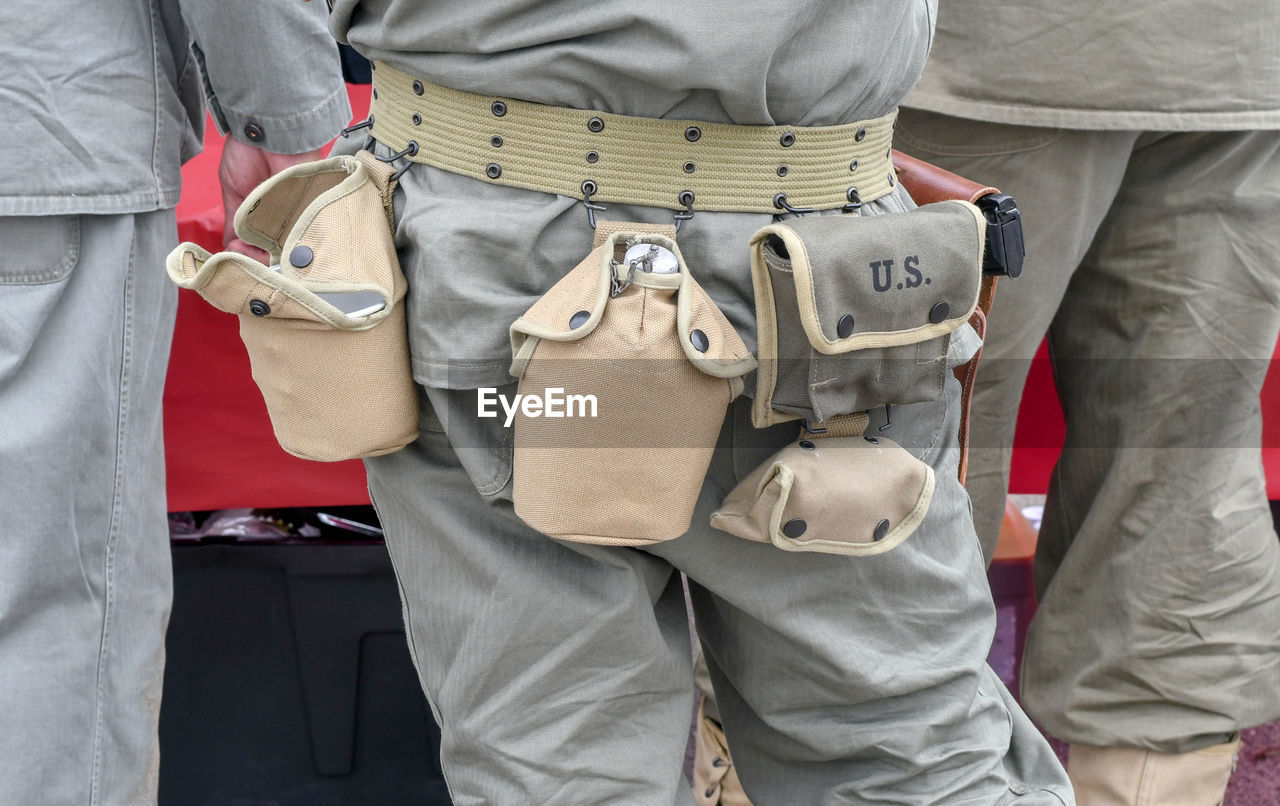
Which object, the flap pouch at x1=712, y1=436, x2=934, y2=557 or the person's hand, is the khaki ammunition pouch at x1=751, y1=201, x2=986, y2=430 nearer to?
the flap pouch at x1=712, y1=436, x2=934, y2=557

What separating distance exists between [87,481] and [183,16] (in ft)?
1.38

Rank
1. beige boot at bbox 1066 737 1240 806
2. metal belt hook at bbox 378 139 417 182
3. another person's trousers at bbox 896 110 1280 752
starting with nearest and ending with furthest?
metal belt hook at bbox 378 139 417 182
another person's trousers at bbox 896 110 1280 752
beige boot at bbox 1066 737 1240 806

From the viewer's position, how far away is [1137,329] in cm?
Answer: 139

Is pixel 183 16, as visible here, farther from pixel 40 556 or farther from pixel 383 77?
pixel 40 556

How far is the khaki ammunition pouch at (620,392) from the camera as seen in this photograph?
799mm

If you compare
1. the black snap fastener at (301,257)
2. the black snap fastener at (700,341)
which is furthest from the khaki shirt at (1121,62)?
the black snap fastener at (301,257)

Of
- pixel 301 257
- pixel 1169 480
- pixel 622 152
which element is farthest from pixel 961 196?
pixel 1169 480

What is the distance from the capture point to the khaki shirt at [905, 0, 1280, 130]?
1229 millimetres

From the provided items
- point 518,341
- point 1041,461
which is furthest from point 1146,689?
point 518,341

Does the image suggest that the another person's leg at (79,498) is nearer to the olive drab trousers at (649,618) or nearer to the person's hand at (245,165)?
the person's hand at (245,165)

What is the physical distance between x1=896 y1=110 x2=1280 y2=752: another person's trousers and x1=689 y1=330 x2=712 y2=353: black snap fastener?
0.64 metres

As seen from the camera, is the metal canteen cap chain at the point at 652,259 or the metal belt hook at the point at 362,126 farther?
the metal belt hook at the point at 362,126

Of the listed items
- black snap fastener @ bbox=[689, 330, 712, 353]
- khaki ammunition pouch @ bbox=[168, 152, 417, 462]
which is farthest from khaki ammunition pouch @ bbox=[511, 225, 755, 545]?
khaki ammunition pouch @ bbox=[168, 152, 417, 462]

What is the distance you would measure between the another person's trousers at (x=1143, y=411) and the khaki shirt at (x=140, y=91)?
0.65 m
